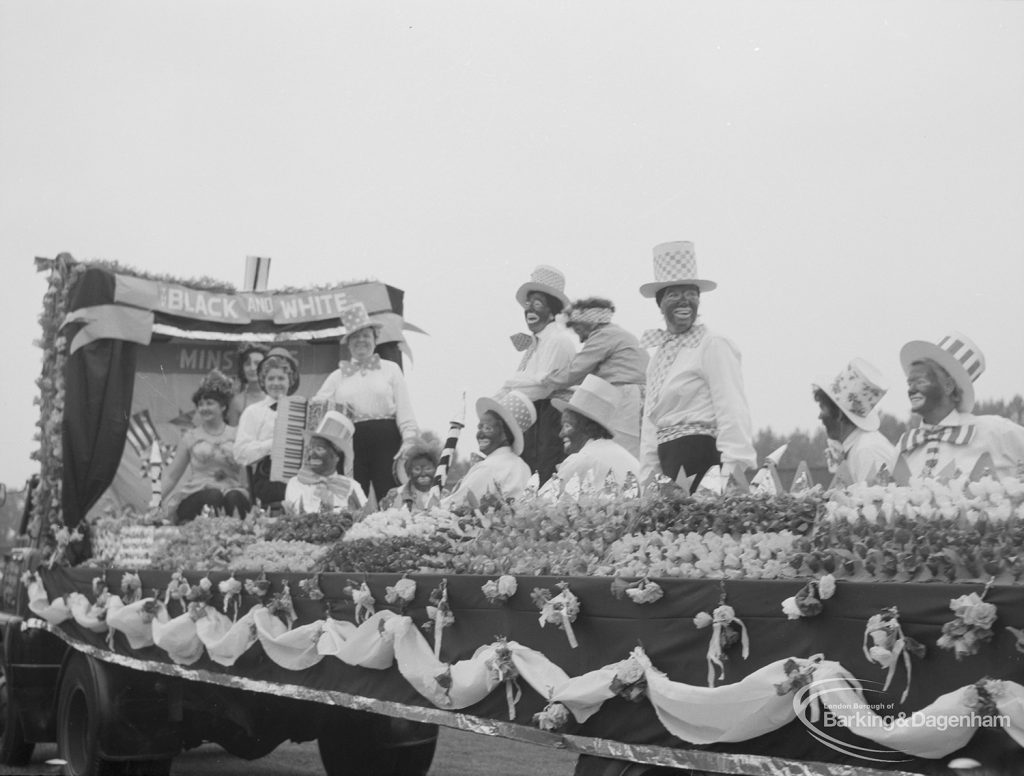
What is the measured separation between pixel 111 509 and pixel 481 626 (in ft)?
19.8

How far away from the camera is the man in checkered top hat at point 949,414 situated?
5484 millimetres

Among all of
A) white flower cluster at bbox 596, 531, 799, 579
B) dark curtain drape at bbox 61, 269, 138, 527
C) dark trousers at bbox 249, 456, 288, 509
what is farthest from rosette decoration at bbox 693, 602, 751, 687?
dark curtain drape at bbox 61, 269, 138, 527

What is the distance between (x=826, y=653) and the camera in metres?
3.35

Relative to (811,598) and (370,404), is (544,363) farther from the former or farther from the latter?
(811,598)

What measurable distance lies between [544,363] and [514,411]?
889 millimetres

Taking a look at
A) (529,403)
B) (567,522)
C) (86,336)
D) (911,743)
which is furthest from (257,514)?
(911,743)

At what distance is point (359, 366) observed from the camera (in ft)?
34.5

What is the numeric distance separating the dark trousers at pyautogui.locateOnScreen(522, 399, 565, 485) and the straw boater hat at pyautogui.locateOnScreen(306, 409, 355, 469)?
131cm

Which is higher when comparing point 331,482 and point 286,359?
point 286,359

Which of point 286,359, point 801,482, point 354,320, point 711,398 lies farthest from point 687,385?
point 286,359

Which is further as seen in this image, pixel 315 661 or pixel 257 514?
pixel 257 514

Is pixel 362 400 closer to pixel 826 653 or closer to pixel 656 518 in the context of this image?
pixel 656 518

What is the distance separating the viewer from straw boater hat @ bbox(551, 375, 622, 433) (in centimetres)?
670

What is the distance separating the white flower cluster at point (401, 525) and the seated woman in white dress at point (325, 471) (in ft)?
7.43
